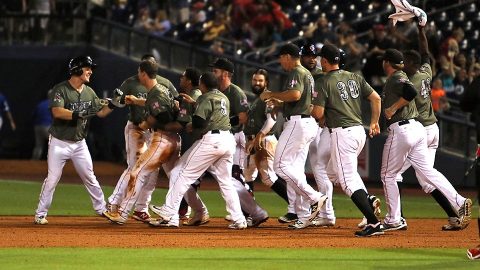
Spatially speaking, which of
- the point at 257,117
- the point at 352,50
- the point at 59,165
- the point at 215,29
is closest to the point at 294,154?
the point at 257,117

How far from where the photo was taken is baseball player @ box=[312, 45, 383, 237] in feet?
41.1

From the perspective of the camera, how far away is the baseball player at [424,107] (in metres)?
13.4

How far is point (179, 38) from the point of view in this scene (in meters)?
25.2

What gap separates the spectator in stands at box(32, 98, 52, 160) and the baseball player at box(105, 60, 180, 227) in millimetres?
11259

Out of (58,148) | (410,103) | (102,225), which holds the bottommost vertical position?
(102,225)

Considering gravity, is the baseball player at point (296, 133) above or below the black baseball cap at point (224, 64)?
below

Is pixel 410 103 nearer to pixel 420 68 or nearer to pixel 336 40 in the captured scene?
pixel 420 68

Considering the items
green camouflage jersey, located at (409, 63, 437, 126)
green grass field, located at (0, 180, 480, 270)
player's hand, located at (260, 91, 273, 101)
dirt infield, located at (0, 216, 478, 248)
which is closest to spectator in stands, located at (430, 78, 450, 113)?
Answer: dirt infield, located at (0, 216, 478, 248)

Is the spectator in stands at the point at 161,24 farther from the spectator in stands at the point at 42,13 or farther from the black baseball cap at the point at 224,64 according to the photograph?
the black baseball cap at the point at 224,64

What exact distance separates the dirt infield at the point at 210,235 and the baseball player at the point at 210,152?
1.18 feet

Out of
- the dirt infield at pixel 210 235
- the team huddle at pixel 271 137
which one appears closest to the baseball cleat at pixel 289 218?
the team huddle at pixel 271 137

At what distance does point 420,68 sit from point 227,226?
117 inches

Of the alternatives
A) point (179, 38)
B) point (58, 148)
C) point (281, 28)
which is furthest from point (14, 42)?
point (58, 148)

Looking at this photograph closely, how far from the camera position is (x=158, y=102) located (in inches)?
527
